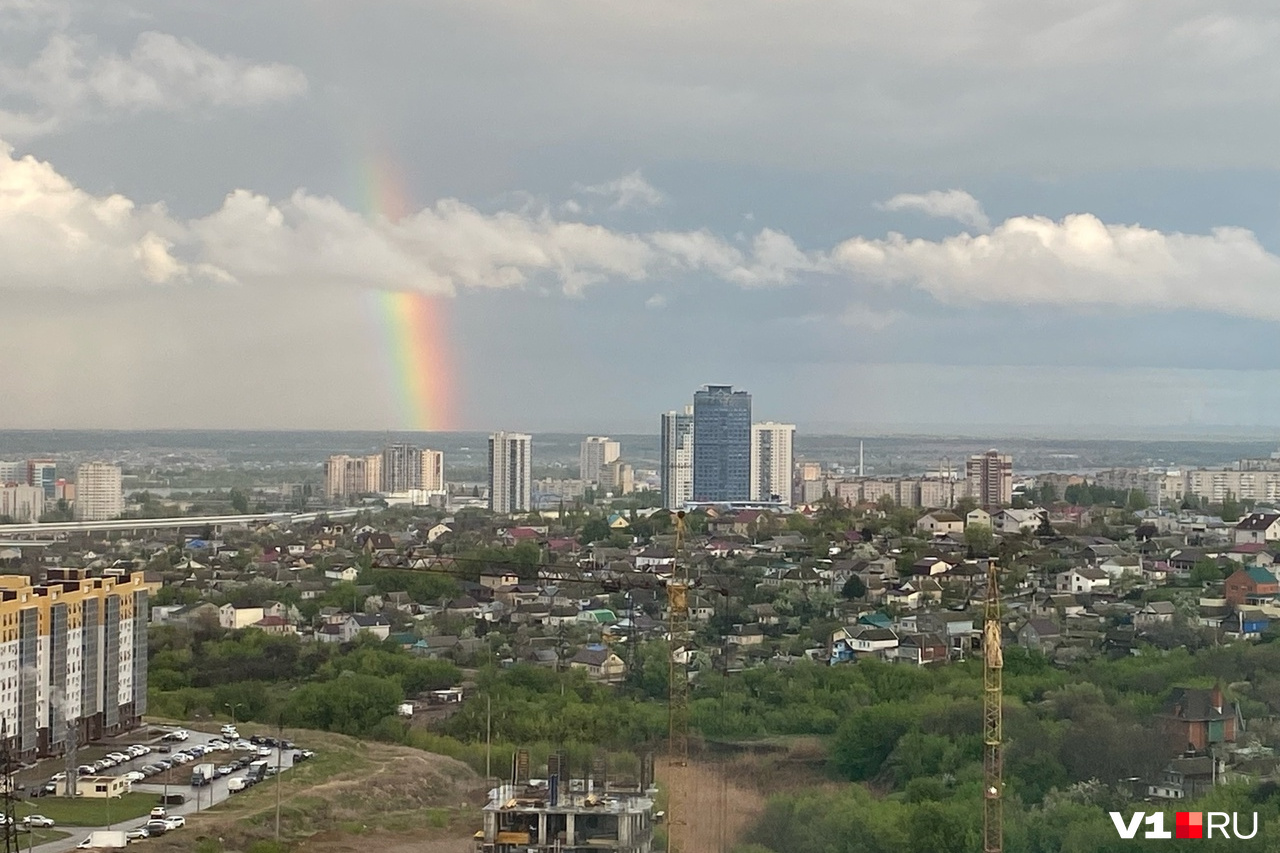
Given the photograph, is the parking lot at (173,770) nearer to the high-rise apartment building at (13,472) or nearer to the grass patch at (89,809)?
the grass patch at (89,809)

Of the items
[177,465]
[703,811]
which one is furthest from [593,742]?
[177,465]

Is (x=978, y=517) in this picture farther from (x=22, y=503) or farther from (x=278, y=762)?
(x=22, y=503)

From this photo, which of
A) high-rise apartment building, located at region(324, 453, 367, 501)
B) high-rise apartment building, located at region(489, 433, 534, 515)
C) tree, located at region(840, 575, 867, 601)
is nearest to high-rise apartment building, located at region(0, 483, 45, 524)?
high-rise apartment building, located at region(324, 453, 367, 501)

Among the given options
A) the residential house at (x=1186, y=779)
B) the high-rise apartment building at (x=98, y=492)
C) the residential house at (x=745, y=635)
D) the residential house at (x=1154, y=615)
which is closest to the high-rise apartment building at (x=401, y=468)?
the high-rise apartment building at (x=98, y=492)

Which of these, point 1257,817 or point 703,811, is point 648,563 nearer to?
point 703,811

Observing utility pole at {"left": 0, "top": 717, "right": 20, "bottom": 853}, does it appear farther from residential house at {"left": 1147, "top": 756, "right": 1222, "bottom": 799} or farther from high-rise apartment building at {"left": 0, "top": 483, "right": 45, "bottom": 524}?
high-rise apartment building at {"left": 0, "top": 483, "right": 45, "bottom": 524}

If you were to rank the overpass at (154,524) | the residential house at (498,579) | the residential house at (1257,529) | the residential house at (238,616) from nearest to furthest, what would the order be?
the residential house at (238,616), the residential house at (498,579), the residential house at (1257,529), the overpass at (154,524)

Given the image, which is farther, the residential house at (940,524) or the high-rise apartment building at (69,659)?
the residential house at (940,524)
